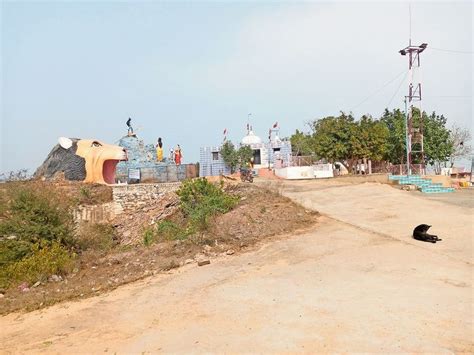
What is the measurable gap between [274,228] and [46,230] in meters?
5.23

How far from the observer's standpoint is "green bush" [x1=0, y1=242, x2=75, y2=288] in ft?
25.0

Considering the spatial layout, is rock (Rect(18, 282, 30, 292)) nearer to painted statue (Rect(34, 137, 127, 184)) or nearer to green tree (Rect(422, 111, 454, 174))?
painted statue (Rect(34, 137, 127, 184))

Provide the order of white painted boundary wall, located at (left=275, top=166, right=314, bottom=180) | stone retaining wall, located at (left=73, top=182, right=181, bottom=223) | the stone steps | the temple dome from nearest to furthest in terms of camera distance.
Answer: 1. stone retaining wall, located at (left=73, top=182, right=181, bottom=223)
2. the stone steps
3. white painted boundary wall, located at (left=275, top=166, right=314, bottom=180)
4. the temple dome

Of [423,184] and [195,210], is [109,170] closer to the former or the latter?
[195,210]

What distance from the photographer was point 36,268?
7848 mm

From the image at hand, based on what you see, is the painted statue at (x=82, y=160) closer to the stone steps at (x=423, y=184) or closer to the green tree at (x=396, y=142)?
the stone steps at (x=423, y=184)

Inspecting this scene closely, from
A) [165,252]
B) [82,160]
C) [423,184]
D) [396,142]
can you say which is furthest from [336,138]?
[165,252]

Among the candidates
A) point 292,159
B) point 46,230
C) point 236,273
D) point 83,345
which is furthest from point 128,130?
point 83,345

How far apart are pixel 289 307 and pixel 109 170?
15.8 metres

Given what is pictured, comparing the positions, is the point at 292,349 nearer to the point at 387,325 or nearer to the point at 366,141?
the point at 387,325

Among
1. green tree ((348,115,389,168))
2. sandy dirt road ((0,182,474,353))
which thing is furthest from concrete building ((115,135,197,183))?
green tree ((348,115,389,168))

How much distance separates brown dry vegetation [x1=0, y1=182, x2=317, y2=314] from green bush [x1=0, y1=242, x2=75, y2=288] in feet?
0.77

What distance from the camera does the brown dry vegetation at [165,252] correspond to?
644 centimetres

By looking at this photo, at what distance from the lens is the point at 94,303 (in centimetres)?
573
